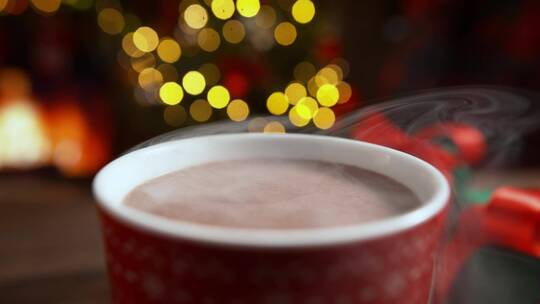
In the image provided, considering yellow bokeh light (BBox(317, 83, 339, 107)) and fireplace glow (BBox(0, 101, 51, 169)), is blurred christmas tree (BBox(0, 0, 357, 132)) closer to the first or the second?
yellow bokeh light (BBox(317, 83, 339, 107))

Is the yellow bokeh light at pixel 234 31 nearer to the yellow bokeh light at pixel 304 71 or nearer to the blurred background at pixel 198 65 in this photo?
the blurred background at pixel 198 65

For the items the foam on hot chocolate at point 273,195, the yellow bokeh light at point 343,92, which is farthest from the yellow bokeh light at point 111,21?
the foam on hot chocolate at point 273,195

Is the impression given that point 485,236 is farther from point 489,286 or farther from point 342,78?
point 342,78

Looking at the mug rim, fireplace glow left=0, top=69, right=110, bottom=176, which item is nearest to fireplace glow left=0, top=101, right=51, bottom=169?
fireplace glow left=0, top=69, right=110, bottom=176

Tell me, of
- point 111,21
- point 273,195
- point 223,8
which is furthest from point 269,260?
point 111,21

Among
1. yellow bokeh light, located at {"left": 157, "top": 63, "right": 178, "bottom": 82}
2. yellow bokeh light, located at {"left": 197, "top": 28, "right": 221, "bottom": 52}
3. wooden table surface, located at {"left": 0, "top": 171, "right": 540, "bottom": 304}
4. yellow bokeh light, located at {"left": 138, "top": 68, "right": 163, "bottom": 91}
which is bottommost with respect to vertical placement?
wooden table surface, located at {"left": 0, "top": 171, "right": 540, "bottom": 304}

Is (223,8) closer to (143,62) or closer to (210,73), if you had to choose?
(210,73)

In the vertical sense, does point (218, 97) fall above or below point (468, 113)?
below
